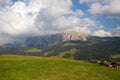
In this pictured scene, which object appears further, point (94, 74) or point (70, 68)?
point (70, 68)

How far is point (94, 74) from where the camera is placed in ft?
223

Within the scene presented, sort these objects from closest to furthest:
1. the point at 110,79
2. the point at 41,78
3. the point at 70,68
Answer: the point at 41,78 → the point at 110,79 → the point at 70,68

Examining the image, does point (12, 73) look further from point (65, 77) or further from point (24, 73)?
point (65, 77)

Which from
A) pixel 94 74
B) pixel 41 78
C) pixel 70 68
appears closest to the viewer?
pixel 41 78

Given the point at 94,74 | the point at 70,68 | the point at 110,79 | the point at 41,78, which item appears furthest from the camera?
the point at 70,68

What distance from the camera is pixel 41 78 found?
59.0 metres

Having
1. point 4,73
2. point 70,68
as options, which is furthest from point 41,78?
point 70,68

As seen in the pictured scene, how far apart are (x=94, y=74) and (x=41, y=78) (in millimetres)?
18685

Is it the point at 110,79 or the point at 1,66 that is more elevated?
the point at 1,66

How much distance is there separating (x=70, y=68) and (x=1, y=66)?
23.9 m

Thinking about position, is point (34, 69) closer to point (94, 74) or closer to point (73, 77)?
point (73, 77)

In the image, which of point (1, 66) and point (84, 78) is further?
point (1, 66)

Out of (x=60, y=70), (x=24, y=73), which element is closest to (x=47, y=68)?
(x=60, y=70)

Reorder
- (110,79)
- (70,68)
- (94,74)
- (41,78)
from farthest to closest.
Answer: (70,68) → (94,74) → (110,79) → (41,78)
